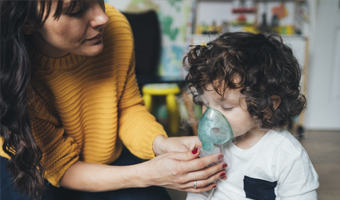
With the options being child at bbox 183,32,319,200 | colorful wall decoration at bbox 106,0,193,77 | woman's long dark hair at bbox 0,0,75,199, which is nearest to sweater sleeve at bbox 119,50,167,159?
child at bbox 183,32,319,200

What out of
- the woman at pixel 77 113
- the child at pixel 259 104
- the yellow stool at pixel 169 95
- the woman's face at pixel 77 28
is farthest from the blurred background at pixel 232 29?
the woman's face at pixel 77 28

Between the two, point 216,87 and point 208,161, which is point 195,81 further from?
point 208,161

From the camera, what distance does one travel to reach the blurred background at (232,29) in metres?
2.79

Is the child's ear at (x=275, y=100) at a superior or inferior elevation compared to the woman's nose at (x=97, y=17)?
inferior

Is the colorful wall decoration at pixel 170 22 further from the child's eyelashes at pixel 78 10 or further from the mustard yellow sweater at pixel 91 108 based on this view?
the child's eyelashes at pixel 78 10

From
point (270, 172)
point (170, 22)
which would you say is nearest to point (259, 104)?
point (270, 172)

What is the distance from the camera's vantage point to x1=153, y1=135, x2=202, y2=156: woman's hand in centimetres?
94

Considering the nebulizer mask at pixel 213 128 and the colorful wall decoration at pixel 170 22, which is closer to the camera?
the nebulizer mask at pixel 213 128

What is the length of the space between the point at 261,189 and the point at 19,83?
842 mm

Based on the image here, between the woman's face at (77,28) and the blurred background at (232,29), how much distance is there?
6.10 feet

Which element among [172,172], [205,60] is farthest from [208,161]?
[205,60]

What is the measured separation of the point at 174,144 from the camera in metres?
0.94

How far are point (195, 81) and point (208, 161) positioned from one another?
0.93 ft

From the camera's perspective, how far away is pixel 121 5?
3209 millimetres
